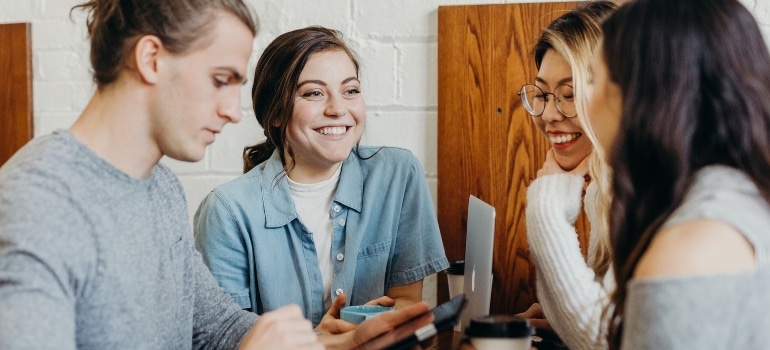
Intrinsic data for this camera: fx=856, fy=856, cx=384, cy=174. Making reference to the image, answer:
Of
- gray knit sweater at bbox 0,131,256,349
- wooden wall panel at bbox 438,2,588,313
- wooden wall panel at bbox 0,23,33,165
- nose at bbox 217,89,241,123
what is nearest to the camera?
gray knit sweater at bbox 0,131,256,349

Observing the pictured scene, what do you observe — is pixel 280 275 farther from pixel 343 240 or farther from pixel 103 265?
pixel 103 265

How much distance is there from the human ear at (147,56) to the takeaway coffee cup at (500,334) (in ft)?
1.65

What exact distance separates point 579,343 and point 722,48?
61 cm

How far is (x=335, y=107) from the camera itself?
5.64 ft

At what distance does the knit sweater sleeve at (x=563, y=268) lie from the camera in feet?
4.34

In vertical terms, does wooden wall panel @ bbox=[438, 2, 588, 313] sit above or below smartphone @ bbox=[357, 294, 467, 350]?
above

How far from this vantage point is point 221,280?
5.47ft

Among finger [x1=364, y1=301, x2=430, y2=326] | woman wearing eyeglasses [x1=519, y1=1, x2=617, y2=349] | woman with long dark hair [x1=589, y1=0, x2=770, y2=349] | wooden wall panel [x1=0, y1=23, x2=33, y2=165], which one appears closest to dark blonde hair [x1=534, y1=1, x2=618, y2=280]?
woman wearing eyeglasses [x1=519, y1=1, x2=617, y2=349]

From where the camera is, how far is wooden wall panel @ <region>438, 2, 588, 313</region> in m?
1.96

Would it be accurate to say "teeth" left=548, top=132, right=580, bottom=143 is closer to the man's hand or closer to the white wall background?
the white wall background

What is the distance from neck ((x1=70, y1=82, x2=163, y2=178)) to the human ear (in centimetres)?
2

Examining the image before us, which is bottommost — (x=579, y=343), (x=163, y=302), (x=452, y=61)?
(x=579, y=343)

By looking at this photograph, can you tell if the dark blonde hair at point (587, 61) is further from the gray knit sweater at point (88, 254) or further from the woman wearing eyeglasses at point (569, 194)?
the gray knit sweater at point (88, 254)

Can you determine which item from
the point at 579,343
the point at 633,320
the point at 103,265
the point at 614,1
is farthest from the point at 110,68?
the point at 614,1
